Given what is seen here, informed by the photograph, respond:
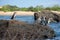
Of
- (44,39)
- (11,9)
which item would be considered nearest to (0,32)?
(44,39)

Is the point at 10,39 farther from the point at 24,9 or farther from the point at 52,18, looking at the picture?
the point at 24,9

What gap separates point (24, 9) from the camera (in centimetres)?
5656

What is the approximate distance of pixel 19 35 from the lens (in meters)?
10.2

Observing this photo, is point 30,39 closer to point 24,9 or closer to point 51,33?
point 51,33

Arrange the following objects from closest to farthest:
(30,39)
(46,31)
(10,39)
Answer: (10,39) < (30,39) < (46,31)

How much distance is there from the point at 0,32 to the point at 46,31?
500cm

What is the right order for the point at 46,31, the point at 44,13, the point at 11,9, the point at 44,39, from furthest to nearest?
1. the point at 11,9
2. the point at 44,13
3. the point at 46,31
4. the point at 44,39

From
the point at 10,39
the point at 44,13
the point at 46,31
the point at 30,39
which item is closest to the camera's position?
the point at 10,39

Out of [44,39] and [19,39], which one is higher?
[19,39]

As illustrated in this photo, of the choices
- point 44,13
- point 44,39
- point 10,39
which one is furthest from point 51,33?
point 44,13

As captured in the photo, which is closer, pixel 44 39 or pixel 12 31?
pixel 12 31

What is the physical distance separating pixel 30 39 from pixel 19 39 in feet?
2.21

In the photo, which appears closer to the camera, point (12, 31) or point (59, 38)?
point (12, 31)

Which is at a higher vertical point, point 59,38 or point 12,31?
point 12,31
